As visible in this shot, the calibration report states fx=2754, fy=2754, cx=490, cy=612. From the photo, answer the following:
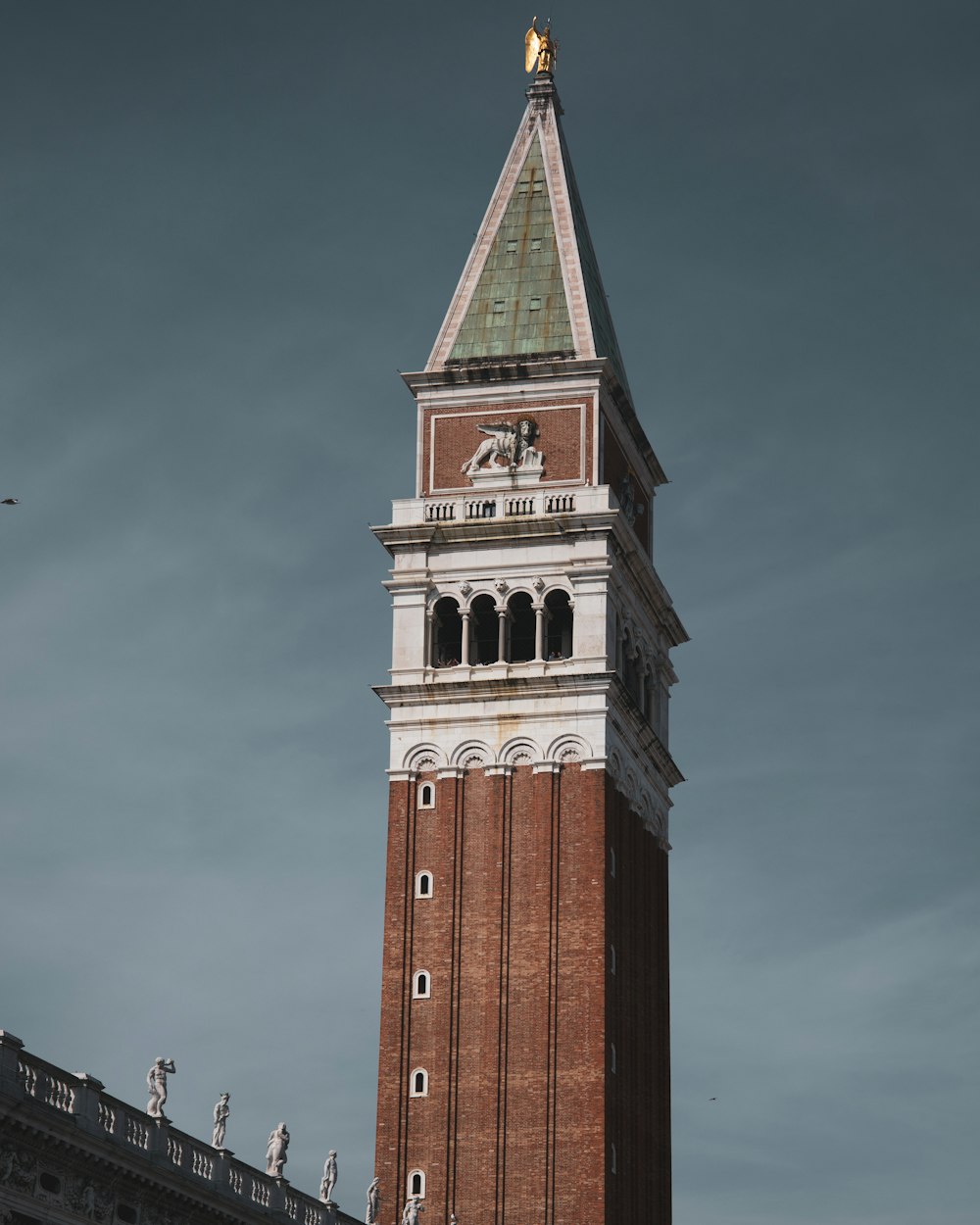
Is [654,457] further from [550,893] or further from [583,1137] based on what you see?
[583,1137]

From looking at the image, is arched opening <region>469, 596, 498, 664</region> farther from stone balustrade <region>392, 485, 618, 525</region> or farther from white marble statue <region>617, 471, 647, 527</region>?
white marble statue <region>617, 471, 647, 527</region>

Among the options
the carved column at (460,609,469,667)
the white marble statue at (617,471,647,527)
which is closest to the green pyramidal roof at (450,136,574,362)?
the white marble statue at (617,471,647,527)

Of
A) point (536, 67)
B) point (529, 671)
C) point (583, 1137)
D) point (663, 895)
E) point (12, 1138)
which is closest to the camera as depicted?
point (12, 1138)

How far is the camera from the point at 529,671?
101m

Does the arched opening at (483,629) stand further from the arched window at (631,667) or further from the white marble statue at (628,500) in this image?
the white marble statue at (628,500)

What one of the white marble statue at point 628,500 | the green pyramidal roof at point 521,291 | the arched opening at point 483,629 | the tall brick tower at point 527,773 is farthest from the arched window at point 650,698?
the green pyramidal roof at point 521,291

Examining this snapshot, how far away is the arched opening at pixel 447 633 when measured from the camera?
338 ft

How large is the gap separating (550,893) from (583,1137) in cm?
893

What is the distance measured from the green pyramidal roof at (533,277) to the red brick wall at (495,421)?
2.14m

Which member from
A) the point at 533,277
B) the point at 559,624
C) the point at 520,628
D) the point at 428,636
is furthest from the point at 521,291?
the point at 428,636

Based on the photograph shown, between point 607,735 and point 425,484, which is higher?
point 425,484

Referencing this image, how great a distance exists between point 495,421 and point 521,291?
6090 mm

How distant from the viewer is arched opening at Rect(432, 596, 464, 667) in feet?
338

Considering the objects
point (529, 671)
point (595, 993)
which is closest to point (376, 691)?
point (529, 671)
